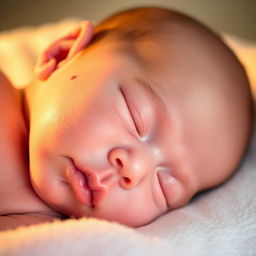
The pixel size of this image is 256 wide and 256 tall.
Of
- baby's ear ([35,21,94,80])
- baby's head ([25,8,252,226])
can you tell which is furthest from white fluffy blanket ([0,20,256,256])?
baby's ear ([35,21,94,80])

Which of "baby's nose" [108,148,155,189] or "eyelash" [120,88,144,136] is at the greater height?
"eyelash" [120,88,144,136]

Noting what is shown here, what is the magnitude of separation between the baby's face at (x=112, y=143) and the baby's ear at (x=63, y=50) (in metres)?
0.09

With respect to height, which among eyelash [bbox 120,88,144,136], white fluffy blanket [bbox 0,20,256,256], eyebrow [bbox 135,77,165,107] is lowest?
white fluffy blanket [bbox 0,20,256,256]

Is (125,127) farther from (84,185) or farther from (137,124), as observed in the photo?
(84,185)

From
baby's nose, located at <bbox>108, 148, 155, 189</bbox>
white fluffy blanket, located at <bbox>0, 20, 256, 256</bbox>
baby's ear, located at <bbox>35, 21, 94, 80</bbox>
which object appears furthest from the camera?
baby's ear, located at <bbox>35, 21, 94, 80</bbox>

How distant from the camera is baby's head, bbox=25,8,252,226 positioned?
801 millimetres

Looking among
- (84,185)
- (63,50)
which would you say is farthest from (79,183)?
(63,50)

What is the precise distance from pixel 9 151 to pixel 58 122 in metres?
0.15

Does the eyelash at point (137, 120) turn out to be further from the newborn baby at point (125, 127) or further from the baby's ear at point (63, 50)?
the baby's ear at point (63, 50)

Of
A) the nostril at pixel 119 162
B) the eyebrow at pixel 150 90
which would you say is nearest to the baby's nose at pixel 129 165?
the nostril at pixel 119 162

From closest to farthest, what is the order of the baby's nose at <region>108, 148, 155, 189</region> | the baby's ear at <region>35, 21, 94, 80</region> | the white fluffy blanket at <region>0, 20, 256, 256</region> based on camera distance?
the white fluffy blanket at <region>0, 20, 256, 256</region> < the baby's nose at <region>108, 148, 155, 189</region> < the baby's ear at <region>35, 21, 94, 80</region>

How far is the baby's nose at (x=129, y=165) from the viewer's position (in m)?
0.78

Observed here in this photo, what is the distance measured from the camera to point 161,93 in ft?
2.83

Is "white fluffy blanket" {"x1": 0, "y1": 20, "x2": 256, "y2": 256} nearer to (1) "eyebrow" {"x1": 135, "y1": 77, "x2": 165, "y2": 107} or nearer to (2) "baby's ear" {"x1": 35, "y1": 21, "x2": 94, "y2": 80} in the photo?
(1) "eyebrow" {"x1": 135, "y1": 77, "x2": 165, "y2": 107}
